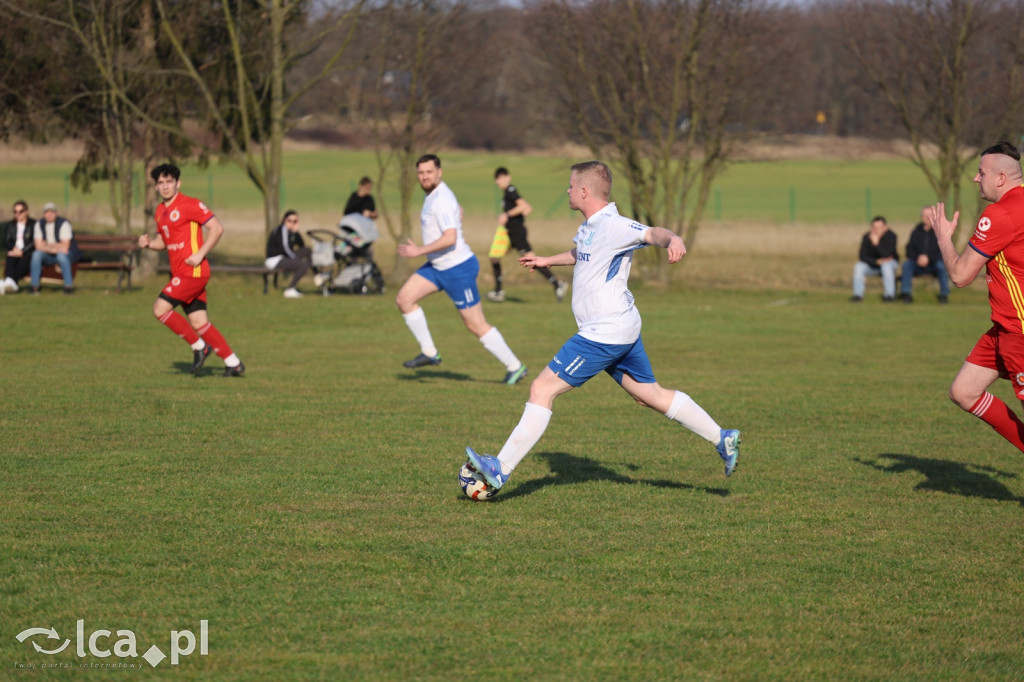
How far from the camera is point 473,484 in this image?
6258 mm

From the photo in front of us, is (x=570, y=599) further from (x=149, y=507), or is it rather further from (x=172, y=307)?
(x=172, y=307)

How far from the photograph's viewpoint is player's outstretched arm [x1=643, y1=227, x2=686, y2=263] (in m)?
5.58

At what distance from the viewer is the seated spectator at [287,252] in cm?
1945

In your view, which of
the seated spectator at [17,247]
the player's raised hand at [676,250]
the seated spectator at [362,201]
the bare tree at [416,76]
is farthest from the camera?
the bare tree at [416,76]

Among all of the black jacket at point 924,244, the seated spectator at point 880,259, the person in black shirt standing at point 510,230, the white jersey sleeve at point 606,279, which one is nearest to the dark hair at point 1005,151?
the white jersey sleeve at point 606,279

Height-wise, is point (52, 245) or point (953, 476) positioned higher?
point (52, 245)

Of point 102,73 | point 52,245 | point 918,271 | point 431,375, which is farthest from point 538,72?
point 431,375

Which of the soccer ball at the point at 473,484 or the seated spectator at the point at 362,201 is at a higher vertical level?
the seated spectator at the point at 362,201

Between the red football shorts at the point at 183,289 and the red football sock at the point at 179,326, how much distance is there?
6.8 inches

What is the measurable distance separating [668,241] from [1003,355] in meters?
2.11

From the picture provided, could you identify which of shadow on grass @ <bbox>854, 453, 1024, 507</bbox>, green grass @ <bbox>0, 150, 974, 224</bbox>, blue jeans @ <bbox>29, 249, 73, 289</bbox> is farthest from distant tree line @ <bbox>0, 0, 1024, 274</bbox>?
shadow on grass @ <bbox>854, 453, 1024, 507</bbox>

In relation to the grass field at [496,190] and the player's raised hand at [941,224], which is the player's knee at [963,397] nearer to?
the player's raised hand at [941,224]

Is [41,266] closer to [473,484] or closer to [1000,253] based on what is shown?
[473,484]

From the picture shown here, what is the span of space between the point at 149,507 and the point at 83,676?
2.22 m
